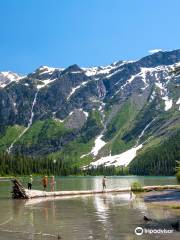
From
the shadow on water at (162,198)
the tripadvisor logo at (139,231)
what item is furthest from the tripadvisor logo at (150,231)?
the shadow on water at (162,198)

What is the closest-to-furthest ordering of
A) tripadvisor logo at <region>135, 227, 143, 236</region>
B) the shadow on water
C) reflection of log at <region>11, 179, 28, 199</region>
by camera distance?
1. tripadvisor logo at <region>135, 227, 143, 236</region>
2. the shadow on water
3. reflection of log at <region>11, 179, 28, 199</region>

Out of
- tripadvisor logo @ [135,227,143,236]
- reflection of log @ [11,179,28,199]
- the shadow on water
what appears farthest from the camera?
reflection of log @ [11,179,28,199]

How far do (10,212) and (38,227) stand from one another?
12.7 m

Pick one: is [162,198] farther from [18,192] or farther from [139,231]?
[139,231]

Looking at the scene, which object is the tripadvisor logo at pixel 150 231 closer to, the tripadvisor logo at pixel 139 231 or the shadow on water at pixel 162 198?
the tripadvisor logo at pixel 139 231

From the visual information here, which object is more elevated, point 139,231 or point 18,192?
point 18,192

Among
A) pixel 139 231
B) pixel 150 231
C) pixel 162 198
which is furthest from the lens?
pixel 162 198

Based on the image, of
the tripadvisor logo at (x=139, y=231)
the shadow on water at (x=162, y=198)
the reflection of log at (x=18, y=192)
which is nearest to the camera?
the tripadvisor logo at (x=139, y=231)

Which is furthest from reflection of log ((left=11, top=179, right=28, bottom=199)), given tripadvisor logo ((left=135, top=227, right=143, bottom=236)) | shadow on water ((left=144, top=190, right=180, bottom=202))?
tripadvisor logo ((left=135, top=227, right=143, bottom=236))

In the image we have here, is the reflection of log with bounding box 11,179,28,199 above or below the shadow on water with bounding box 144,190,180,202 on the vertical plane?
above

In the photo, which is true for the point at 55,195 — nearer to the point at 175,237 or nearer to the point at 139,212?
the point at 139,212

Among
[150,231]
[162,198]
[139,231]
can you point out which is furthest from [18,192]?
[150,231]

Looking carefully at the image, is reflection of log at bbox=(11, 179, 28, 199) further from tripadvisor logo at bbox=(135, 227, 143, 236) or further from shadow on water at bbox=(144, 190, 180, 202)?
tripadvisor logo at bbox=(135, 227, 143, 236)

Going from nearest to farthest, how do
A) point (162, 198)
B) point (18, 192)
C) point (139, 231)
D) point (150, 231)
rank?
point (150, 231)
point (139, 231)
point (162, 198)
point (18, 192)
